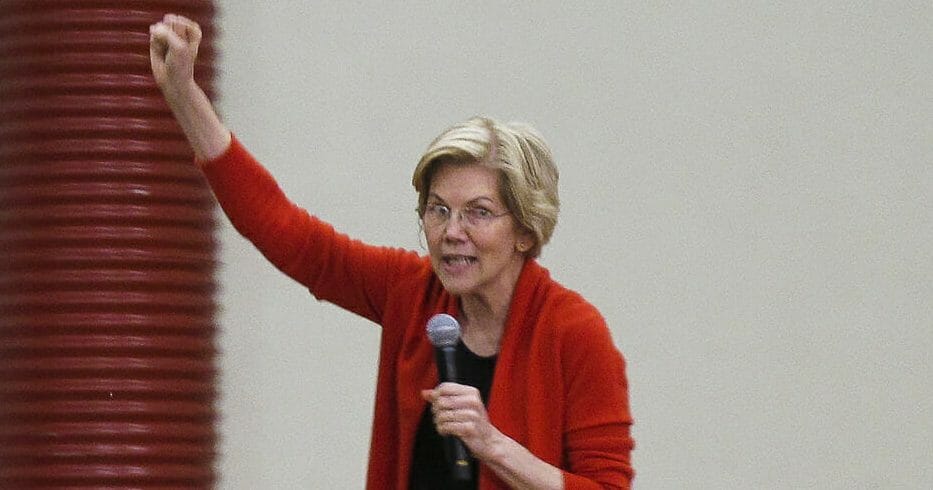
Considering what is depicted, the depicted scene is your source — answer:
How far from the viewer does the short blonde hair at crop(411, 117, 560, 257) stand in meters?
2.80

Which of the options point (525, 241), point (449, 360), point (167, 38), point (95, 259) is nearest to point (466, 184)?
point (525, 241)

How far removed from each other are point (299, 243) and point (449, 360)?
14.0 inches

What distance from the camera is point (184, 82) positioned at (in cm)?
275

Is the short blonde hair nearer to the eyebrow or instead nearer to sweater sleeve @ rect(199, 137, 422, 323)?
the eyebrow

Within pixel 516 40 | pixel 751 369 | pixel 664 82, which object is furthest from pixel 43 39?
pixel 751 369

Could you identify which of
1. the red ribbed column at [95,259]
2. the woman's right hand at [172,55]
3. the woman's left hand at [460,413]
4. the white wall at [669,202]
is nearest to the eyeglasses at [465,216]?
the woman's left hand at [460,413]

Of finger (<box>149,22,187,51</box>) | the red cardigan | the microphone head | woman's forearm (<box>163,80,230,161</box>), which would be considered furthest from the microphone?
finger (<box>149,22,187,51</box>)

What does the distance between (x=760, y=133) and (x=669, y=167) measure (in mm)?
279

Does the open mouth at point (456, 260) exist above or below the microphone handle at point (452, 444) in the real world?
above

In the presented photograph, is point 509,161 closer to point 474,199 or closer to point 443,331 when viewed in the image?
point 474,199

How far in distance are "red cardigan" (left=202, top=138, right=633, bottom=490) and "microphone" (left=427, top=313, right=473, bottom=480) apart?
0.12 metres

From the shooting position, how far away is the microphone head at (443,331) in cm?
268

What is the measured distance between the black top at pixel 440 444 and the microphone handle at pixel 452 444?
12 cm

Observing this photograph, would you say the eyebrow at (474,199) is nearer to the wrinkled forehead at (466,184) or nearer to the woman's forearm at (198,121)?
the wrinkled forehead at (466,184)
